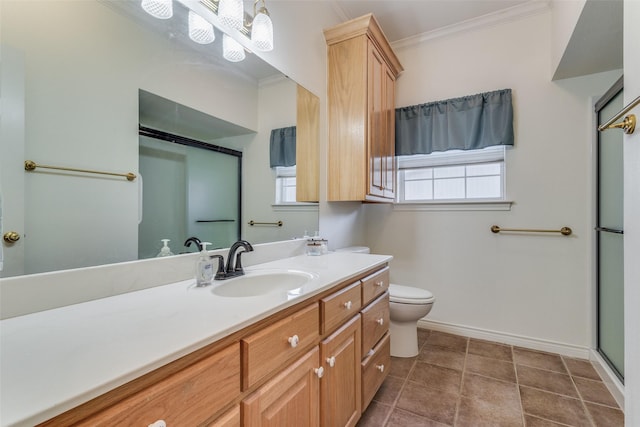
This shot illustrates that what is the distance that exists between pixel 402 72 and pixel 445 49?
399 mm

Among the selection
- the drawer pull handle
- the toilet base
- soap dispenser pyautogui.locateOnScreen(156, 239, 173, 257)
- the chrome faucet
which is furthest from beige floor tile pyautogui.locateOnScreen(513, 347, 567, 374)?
soap dispenser pyautogui.locateOnScreen(156, 239, 173, 257)

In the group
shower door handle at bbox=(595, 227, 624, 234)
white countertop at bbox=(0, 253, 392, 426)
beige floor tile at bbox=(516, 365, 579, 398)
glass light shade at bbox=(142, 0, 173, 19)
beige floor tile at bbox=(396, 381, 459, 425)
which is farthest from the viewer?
beige floor tile at bbox=(516, 365, 579, 398)

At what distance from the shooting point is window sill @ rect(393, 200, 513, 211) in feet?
7.66

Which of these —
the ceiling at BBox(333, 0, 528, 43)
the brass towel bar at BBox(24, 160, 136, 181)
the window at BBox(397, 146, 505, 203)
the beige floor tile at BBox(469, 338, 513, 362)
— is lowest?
the beige floor tile at BBox(469, 338, 513, 362)

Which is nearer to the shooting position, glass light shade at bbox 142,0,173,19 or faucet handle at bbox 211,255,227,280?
glass light shade at bbox 142,0,173,19

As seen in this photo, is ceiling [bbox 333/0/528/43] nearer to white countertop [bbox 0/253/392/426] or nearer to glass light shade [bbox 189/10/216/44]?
glass light shade [bbox 189/10/216/44]

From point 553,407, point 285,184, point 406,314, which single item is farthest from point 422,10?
point 553,407

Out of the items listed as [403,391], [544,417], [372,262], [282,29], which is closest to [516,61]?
[282,29]

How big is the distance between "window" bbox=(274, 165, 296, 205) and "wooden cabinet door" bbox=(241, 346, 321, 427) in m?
0.95

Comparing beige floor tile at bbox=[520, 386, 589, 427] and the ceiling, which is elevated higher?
the ceiling

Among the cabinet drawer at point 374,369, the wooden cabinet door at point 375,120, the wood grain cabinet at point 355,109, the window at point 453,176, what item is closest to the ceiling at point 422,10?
the wood grain cabinet at point 355,109

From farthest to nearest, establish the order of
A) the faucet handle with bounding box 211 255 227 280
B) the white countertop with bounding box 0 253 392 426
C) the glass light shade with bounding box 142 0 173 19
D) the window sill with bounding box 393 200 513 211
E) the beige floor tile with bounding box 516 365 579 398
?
the window sill with bounding box 393 200 513 211, the beige floor tile with bounding box 516 365 579 398, the faucet handle with bounding box 211 255 227 280, the glass light shade with bounding box 142 0 173 19, the white countertop with bounding box 0 253 392 426

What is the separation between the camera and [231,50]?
4.56 ft

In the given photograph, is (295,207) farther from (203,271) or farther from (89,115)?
(89,115)
